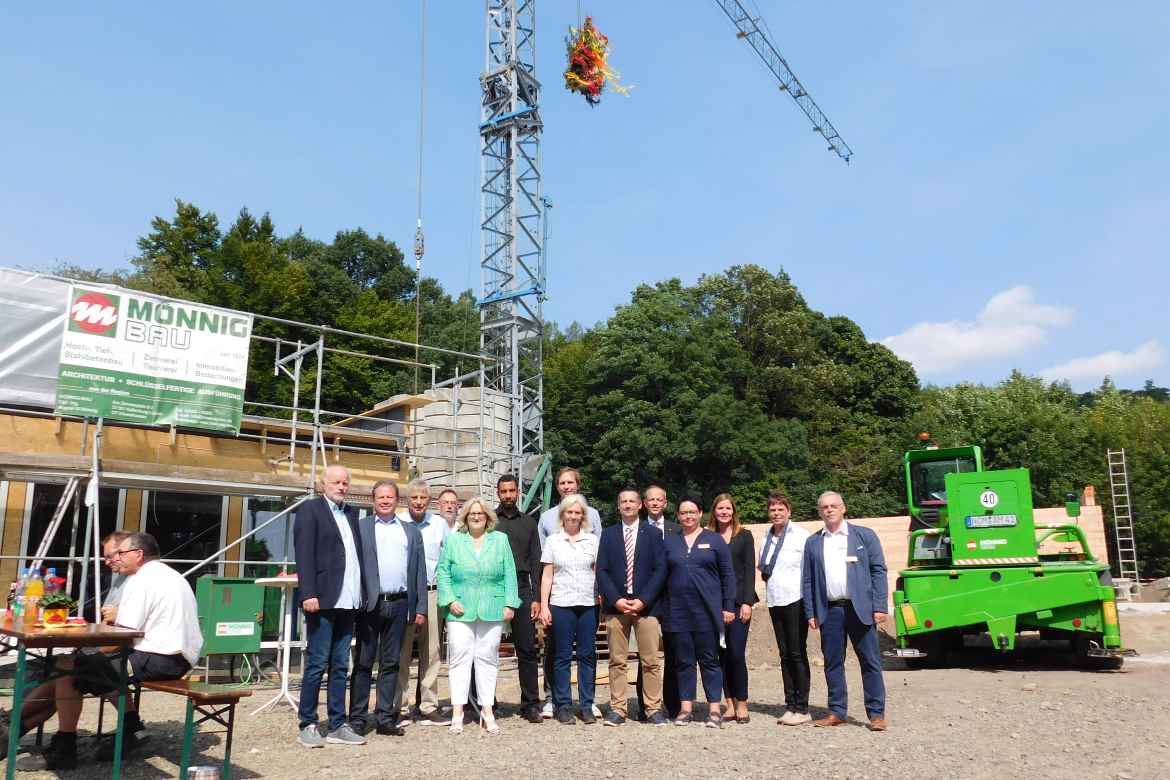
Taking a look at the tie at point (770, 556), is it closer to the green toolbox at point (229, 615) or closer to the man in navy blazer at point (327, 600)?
the man in navy blazer at point (327, 600)

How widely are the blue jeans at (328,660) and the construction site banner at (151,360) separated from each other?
5.70 metres

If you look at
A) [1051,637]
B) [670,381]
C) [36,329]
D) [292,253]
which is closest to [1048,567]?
[1051,637]

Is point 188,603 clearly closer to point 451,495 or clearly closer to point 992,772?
point 451,495

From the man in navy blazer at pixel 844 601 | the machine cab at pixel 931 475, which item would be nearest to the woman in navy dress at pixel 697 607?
the man in navy blazer at pixel 844 601

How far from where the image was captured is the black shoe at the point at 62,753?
17.6ft

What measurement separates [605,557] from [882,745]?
2.25 metres

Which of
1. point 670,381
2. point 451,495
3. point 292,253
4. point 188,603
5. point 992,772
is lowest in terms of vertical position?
point 992,772

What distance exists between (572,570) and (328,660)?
1.85 m

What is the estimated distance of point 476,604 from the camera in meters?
6.68

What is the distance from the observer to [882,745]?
6.10 meters

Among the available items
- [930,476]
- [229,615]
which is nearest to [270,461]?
[229,615]

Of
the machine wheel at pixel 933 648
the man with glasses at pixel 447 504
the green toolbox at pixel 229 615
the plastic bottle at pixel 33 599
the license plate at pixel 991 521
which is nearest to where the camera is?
the plastic bottle at pixel 33 599

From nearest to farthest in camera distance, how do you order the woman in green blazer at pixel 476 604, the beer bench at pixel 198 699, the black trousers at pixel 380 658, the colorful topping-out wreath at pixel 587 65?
the beer bench at pixel 198 699
the black trousers at pixel 380 658
the woman in green blazer at pixel 476 604
the colorful topping-out wreath at pixel 587 65

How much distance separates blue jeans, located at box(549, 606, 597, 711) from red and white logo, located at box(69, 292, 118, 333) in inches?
263
